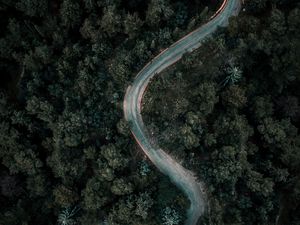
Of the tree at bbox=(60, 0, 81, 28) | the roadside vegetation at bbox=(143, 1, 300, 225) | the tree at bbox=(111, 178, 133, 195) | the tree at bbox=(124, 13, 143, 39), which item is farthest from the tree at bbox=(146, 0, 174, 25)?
the tree at bbox=(111, 178, 133, 195)

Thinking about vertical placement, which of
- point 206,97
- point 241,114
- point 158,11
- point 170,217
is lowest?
point 170,217

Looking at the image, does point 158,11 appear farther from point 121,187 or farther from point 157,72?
point 121,187

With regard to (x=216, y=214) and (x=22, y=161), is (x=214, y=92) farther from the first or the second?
(x=22, y=161)

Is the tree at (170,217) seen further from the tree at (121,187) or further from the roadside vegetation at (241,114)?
the tree at (121,187)

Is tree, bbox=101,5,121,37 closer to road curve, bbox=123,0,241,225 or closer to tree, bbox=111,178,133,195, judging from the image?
road curve, bbox=123,0,241,225

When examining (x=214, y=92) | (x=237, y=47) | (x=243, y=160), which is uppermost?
(x=237, y=47)

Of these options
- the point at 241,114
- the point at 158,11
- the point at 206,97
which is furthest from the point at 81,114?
the point at 241,114

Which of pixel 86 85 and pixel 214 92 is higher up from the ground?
pixel 86 85

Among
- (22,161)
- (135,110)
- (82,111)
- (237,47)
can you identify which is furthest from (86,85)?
(237,47)

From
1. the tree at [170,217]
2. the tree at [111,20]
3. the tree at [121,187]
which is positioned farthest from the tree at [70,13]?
the tree at [170,217]
